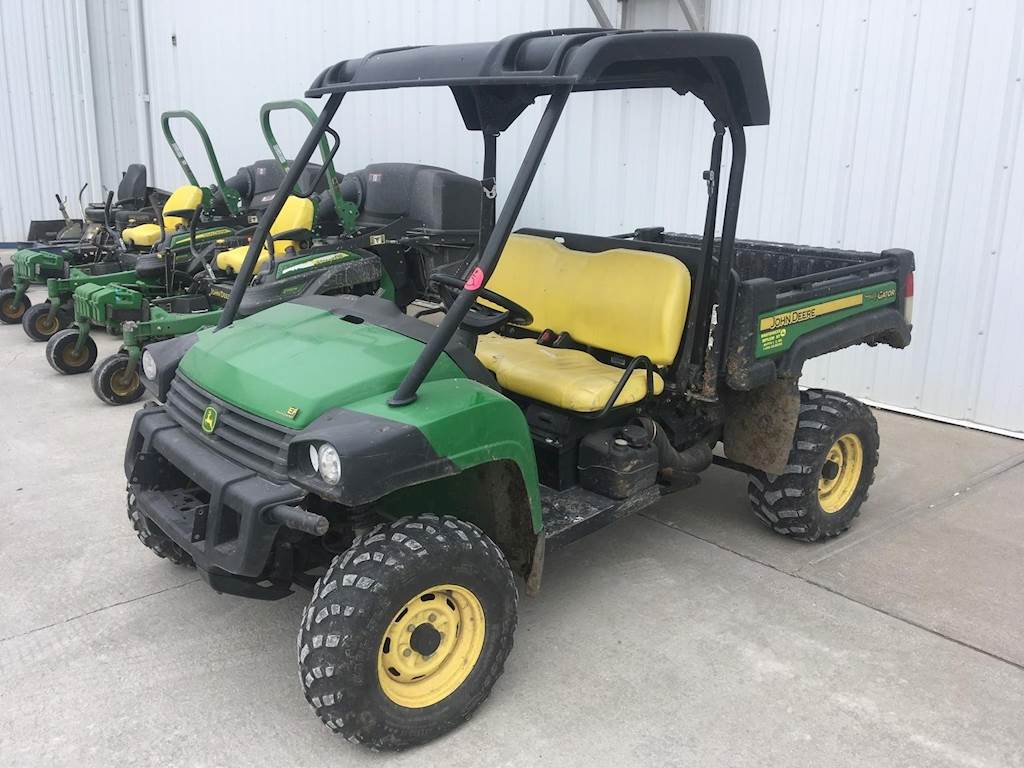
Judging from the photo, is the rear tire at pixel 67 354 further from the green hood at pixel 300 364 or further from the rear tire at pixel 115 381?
the green hood at pixel 300 364

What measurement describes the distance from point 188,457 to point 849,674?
2.09 m

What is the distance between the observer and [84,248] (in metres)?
7.90

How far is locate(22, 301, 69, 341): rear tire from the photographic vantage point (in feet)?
23.9

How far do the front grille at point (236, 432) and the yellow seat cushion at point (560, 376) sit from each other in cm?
100

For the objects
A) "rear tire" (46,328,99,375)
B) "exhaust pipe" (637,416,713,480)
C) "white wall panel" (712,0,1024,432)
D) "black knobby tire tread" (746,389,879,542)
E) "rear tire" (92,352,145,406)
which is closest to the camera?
"exhaust pipe" (637,416,713,480)

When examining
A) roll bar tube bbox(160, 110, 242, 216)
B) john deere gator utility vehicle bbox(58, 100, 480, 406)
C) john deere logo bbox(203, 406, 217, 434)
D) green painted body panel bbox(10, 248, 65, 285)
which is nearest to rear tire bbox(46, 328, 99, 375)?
john deere gator utility vehicle bbox(58, 100, 480, 406)

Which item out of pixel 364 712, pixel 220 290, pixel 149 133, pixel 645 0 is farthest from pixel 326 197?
pixel 149 133

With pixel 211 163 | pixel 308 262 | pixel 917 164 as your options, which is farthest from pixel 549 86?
pixel 211 163

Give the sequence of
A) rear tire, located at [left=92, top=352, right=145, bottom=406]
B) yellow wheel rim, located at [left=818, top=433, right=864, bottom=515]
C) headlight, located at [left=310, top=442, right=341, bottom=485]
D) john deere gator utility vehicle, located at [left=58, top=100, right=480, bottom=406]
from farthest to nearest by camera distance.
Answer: john deere gator utility vehicle, located at [left=58, top=100, right=480, bottom=406], rear tire, located at [left=92, top=352, right=145, bottom=406], yellow wheel rim, located at [left=818, top=433, right=864, bottom=515], headlight, located at [left=310, top=442, right=341, bottom=485]

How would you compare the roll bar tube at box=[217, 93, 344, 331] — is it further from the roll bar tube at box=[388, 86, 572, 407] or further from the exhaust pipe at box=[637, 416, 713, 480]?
the exhaust pipe at box=[637, 416, 713, 480]

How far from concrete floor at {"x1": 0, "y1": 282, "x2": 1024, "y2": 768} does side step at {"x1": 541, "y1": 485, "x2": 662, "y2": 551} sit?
33 centimetres

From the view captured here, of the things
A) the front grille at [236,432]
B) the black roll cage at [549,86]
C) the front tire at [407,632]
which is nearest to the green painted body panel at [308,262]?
the black roll cage at [549,86]

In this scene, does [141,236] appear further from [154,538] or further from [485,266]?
[485,266]

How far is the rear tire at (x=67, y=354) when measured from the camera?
6.27 metres
